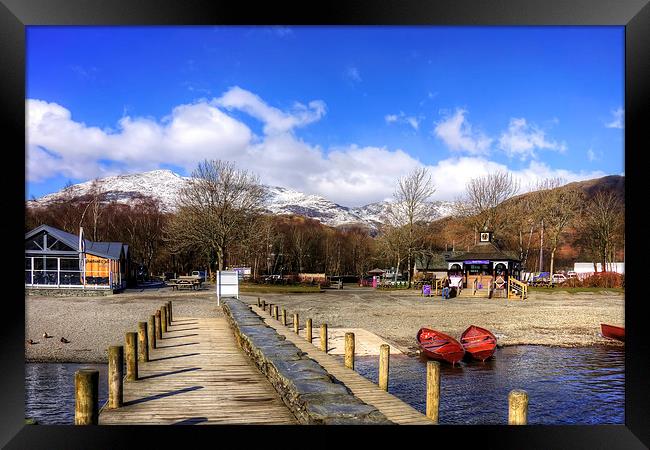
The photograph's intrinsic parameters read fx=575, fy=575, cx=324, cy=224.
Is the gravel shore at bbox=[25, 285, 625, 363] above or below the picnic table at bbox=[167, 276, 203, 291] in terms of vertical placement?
below

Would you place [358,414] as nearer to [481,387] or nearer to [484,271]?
[481,387]

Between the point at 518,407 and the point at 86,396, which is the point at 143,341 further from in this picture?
the point at 518,407

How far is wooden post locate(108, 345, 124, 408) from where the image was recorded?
645 cm

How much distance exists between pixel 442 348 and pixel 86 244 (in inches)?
916

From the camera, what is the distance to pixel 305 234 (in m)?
59.5

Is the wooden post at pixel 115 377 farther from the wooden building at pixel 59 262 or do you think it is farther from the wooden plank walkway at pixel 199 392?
the wooden building at pixel 59 262

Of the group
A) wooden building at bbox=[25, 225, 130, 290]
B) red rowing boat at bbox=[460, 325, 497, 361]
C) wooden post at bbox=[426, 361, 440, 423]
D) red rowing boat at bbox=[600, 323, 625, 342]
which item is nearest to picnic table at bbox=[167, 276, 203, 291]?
wooden building at bbox=[25, 225, 130, 290]

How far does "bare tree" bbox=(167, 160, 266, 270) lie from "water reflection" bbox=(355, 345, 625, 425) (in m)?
24.4

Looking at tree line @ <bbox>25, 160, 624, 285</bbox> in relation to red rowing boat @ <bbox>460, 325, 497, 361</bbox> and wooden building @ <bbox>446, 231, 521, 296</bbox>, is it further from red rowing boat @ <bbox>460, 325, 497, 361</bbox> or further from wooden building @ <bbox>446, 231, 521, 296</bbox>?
red rowing boat @ <bbox>460, 325, 497, 361</bbox>

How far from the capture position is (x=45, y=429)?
5633 mm

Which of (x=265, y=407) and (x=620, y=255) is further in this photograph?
(x=620, y=255)

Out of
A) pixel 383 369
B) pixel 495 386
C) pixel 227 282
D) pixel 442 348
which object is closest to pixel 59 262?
pixel 227 282

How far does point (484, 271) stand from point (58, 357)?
93.7ft
